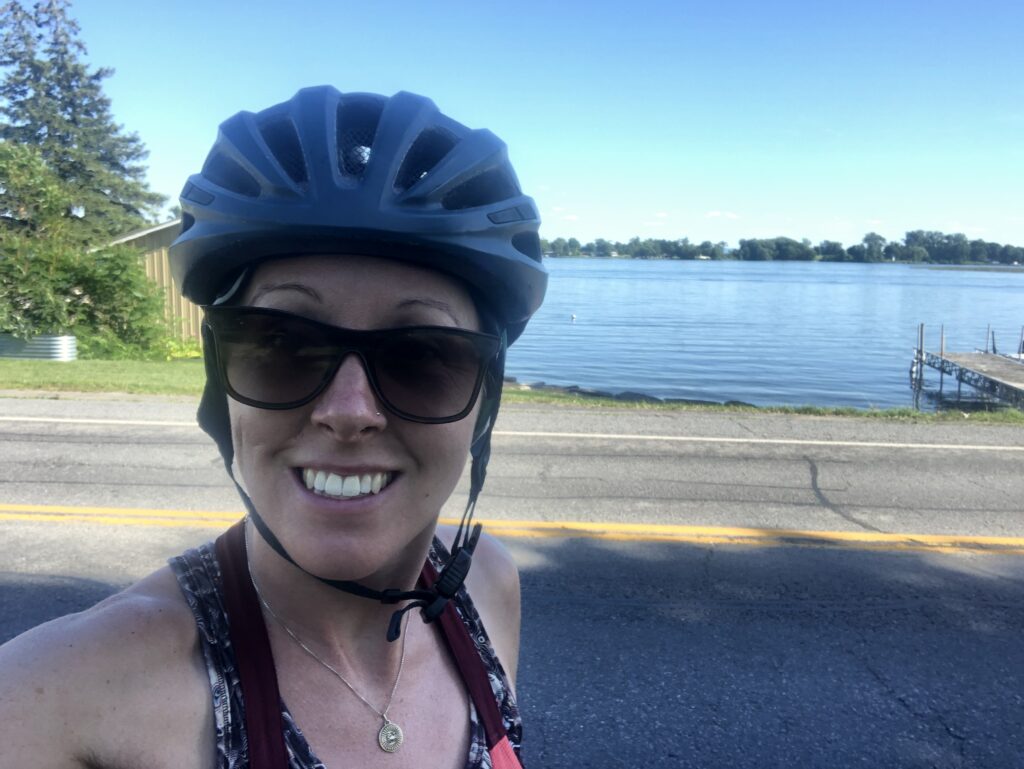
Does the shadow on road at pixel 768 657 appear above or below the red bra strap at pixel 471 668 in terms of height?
below

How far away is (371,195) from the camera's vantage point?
4.36 feet

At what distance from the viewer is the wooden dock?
84.0 ft

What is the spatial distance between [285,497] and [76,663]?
36 cm

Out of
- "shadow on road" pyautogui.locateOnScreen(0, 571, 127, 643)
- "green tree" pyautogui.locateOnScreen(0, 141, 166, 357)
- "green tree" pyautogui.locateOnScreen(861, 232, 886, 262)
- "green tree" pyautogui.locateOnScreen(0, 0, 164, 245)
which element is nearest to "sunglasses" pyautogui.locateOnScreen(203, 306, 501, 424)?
"shadow on road" pyautogui.locateOnScreen(0, 571, 127, 643)

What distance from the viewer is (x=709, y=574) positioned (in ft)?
18.1

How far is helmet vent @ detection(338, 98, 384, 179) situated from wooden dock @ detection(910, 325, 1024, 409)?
981 inches

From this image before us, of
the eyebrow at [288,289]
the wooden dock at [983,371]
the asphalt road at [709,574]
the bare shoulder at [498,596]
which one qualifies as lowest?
the wooden dock at [983,371]

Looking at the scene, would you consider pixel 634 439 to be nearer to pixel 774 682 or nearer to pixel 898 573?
pixel 898 573

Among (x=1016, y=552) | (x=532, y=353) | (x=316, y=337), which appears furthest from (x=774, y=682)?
(x=532, y=353)

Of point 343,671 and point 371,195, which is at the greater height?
point 371,195

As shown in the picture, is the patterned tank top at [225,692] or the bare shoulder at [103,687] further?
the patterned tank top at [225,692]

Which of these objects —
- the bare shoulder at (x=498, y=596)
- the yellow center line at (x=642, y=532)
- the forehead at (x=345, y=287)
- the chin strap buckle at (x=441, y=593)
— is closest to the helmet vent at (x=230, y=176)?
the forehead at (x=345, y=287)

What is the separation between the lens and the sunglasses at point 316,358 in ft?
4.34

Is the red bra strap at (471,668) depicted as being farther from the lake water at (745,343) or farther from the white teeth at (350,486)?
the lake water at (745,343)
